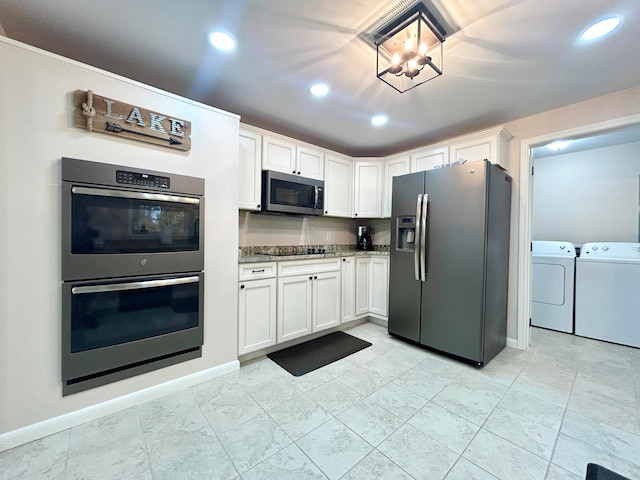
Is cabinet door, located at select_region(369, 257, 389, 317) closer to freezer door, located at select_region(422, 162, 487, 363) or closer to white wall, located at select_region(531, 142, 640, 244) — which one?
freezer door, located at select_region(422, 162, 487, 363)

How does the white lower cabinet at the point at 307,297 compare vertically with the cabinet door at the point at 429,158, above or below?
below

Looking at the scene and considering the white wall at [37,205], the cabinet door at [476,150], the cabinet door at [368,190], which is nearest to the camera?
the white wall at [37,205]

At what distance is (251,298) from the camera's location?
8.04 ft

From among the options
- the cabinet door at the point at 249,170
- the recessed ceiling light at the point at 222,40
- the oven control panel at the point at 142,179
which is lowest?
the oven control panel at the point at 142,179

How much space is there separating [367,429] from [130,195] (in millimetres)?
2151

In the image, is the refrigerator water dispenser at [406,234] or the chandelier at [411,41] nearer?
the chandelier at [411,41]

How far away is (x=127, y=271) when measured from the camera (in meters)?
1.76

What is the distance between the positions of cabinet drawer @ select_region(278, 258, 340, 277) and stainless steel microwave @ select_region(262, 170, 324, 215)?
59cm

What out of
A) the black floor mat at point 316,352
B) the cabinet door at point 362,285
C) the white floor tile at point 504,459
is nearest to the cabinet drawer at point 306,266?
the cabinet door at point 362,285

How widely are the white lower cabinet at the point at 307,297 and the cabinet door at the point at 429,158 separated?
157 cm

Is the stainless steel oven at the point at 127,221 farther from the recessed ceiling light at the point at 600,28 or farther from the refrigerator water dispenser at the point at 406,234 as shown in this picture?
the recessed ceiling light at the point at 600,28

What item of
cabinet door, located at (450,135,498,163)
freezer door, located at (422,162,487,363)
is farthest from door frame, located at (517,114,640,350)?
freezer door, located at (422,162,487,363)

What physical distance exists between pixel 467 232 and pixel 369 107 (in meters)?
1.51

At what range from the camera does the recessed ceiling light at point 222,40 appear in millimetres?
1657
